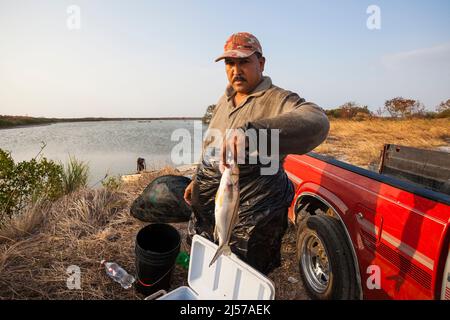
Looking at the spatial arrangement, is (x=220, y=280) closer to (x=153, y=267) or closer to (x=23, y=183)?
(x=153, y=267)

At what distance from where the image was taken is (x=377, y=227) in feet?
7.88

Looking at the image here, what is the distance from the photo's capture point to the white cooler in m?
2.29

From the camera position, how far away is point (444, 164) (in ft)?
10.4

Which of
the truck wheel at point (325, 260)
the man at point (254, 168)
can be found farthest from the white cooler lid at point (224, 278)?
the truck wheel at point (325, 260)

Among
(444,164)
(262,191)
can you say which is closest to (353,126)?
(444,164)

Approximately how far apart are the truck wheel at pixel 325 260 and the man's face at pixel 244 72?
5.49 ft

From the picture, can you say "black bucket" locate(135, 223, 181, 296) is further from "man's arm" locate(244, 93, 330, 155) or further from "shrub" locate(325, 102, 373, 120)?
"shrub" locate(325, 102, 373, 120)

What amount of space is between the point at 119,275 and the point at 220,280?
1618mm

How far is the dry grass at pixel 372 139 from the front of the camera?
11.7 metres

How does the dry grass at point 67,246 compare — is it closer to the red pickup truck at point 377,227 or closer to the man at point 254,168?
the man at point 254,168

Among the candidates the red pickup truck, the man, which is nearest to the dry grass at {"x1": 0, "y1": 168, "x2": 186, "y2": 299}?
the man

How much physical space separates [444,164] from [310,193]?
155 cm

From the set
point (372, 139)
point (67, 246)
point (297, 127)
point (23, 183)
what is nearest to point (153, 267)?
point (67, 246)
